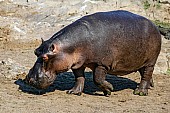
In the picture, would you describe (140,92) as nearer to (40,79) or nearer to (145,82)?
(145,82)

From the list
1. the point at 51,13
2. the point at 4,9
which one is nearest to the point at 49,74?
the point at 51,13

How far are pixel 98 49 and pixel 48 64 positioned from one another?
83 cm

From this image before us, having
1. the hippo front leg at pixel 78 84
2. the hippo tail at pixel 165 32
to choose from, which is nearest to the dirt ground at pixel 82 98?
the hippo front leg at pixel 78 84

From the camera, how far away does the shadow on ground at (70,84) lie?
309 inches

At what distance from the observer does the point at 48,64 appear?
708 cm

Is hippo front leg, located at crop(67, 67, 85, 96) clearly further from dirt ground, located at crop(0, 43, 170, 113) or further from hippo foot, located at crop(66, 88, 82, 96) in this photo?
dirt ground, located at crop(0, 43, 170, 113)

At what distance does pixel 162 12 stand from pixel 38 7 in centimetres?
433

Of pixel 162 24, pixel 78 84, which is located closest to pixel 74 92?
pixel 78 84

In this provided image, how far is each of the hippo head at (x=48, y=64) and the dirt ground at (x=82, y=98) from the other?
10.9 inches

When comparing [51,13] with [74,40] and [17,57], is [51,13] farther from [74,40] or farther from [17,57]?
[74,40]

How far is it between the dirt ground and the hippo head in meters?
0.28

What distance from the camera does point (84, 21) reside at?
24.5 feet

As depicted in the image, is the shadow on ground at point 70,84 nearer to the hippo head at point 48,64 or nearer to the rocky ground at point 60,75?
the rocky ground at point 60,75

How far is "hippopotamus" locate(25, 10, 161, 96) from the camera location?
23.4 ft
